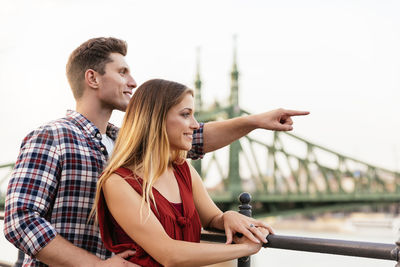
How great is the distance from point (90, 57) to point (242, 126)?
0.60m

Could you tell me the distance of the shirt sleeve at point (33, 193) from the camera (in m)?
1.43

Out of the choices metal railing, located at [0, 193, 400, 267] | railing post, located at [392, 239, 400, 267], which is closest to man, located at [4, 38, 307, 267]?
metal railing, located at [0, 193, 400, 267]

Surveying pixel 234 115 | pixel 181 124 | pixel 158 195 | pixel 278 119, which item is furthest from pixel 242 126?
pixel 234 115

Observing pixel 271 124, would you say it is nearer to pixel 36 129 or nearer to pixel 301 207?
pixel 36 129

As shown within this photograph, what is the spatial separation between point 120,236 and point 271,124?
0.65 m

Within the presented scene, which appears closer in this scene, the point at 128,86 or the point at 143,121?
the point at 143,121

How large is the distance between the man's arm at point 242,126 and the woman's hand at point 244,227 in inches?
15.3

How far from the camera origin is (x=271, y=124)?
5.76 ft

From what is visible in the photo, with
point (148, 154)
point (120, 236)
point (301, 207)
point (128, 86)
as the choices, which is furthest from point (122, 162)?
point (301, 207)

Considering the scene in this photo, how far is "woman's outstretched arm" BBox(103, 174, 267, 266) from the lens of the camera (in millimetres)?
1301

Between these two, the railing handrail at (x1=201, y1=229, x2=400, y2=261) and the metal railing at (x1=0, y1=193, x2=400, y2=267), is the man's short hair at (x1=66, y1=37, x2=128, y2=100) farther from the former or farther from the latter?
the railing handrail at (x1=201, y1=229, x2=400, y2=261)

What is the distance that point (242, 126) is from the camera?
188 cm

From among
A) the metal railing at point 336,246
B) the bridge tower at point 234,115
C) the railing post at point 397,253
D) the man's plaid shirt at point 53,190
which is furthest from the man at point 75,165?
the bridge tower at point 234,115

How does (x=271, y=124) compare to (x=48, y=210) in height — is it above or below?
above
